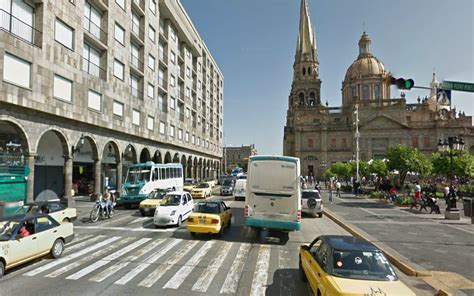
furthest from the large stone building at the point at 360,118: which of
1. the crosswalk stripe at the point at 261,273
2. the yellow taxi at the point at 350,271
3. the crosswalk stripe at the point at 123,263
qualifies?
the yellow taxi at the point at 350,271

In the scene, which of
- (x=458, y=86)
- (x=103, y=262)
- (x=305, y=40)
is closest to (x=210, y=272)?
(x=103, y=262)

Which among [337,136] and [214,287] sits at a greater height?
[337,136]

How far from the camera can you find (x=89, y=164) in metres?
32.2

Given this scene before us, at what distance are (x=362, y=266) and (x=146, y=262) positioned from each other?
20.6 feet

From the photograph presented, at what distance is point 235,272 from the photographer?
313 inches

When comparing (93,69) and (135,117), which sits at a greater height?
(93,69)

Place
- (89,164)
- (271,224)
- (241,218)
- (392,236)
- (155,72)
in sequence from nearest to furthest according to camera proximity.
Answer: (271,224) → (392,236) → (241,218) → (89,164) → (155,72)

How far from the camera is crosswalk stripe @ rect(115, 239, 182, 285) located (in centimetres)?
729

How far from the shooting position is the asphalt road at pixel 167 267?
6746 millimetres

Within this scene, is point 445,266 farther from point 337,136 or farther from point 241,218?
point 337,136

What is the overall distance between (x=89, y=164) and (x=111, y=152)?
3195 millimetres

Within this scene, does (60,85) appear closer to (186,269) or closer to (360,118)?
(186,269)

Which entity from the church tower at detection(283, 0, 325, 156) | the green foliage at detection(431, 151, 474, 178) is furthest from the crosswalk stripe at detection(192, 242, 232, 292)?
the church tower at detection(283, 0, 325, 156)

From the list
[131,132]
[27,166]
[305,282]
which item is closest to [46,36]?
[27,166]
